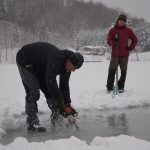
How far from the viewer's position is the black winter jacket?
548cm

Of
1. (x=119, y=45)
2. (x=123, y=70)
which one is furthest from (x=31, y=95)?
(x=119, y=45)

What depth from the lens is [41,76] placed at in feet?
19.9

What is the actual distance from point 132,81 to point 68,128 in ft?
19.3

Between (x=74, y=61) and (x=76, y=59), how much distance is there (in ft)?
0.13

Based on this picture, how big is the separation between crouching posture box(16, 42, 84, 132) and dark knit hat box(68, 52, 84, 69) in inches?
4.8

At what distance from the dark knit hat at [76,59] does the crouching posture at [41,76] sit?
12cm

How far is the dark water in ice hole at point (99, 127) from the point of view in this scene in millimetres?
5567

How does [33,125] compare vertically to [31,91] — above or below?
below

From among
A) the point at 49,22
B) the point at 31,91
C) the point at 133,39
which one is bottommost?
the point at 49,22

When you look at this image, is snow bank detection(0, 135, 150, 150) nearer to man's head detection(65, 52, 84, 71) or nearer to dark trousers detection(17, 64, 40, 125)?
man's head detection(65, 52, 84, 71)

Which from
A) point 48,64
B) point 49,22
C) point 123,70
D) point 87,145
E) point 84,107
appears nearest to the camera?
point 87,145

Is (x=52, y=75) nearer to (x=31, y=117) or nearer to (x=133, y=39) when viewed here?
(x=31, y=117)

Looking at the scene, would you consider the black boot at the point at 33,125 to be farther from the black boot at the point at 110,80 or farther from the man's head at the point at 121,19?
the man's head at the point at 121,19

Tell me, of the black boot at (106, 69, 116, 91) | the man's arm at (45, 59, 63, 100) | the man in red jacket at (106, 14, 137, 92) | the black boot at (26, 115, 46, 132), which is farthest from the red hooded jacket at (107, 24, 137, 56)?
the man's arm at (45, 59, 63, 100)
